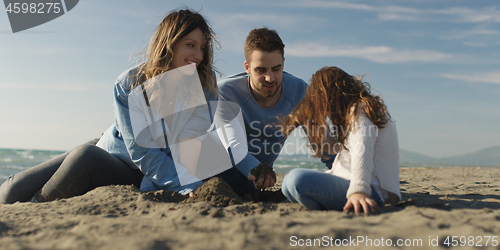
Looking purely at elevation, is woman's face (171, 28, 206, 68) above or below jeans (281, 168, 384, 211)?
above

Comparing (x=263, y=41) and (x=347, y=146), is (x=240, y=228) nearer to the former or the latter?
(x=347, y=146)

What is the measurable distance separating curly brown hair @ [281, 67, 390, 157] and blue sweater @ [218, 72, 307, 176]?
1386 mm

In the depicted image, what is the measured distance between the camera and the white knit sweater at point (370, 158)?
1.97 metres

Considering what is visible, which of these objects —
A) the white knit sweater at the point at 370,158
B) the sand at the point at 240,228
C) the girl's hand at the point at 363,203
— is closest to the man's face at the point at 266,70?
the white knit sweater at the point at 370,158

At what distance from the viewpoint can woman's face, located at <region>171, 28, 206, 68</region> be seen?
314cm

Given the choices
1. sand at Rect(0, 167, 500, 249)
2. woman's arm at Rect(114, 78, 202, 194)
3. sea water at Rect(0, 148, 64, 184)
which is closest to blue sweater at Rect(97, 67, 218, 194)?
woman's arm at Rect(114, 78, 202, 194)

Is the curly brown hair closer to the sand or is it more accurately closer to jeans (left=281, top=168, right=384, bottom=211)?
jeans (left=281, top=168, right=384, bottom=211)

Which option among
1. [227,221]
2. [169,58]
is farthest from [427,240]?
[169,58]

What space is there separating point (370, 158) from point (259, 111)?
1.94 m

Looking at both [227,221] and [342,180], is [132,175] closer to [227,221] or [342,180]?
[227,221]

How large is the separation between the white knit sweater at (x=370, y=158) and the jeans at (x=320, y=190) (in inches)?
3.3

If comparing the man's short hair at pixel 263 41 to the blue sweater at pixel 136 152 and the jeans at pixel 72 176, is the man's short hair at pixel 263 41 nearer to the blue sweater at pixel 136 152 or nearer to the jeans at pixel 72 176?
the blue sweater at pixel 136 152

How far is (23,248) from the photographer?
1493 millimetres

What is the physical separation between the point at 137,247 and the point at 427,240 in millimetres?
1375
